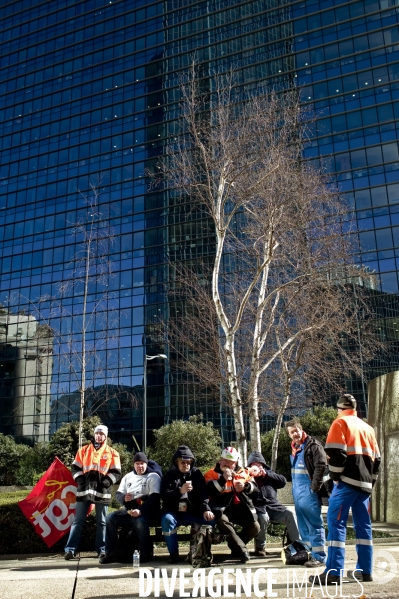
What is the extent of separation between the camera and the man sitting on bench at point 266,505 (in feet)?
25.5

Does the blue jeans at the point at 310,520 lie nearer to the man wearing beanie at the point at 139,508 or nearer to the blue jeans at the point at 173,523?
the blue jeans at the point at 173,523

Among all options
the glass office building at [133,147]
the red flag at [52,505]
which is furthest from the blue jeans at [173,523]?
the glass office building at [133,147]

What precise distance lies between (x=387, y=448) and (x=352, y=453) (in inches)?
273

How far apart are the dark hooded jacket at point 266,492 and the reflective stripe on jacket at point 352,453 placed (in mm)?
2489

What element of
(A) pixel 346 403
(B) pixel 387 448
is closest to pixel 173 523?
(A) pixel 346 403

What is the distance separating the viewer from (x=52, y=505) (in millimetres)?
9000

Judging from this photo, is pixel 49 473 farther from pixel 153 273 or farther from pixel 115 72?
pixel 115 72

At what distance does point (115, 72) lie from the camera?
209ft

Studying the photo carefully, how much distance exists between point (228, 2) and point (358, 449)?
61141 mm

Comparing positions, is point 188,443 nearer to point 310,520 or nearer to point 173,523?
point 173,523

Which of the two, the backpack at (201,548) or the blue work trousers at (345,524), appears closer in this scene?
the blue work trousers at (345,524)

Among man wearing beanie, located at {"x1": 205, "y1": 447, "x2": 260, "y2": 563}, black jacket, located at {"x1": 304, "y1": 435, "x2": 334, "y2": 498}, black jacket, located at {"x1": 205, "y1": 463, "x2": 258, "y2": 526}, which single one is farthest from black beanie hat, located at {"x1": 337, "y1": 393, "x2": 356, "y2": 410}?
black jacket, located at {"x1": 205, "y1": 463, "x2": 258, "y2": 526}

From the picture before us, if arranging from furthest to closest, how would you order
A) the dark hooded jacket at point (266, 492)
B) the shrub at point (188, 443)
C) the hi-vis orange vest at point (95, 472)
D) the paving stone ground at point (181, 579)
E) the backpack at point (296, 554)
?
the shrub at point (188, 443) < the hi-vis orange vest at point (95, 472) < the dark hooded jacket at point (266, 492) < the backpack at point (296, 554) < the paving stone ground at point (181, 579)

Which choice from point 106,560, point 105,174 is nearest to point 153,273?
point 105,174
